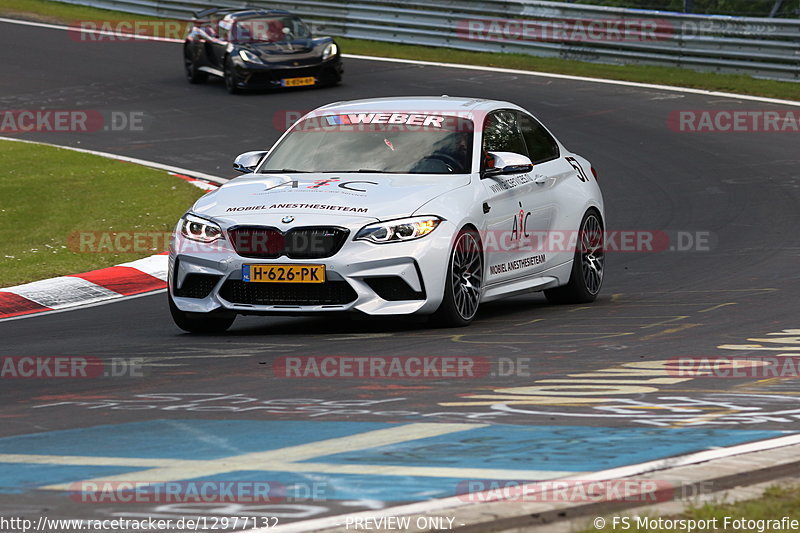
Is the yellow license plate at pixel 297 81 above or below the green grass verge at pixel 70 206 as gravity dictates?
below

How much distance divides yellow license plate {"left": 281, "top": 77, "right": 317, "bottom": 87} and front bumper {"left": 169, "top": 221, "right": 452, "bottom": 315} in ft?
53.9

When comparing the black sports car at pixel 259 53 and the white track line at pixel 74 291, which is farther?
the black sports car at pixel 259 53

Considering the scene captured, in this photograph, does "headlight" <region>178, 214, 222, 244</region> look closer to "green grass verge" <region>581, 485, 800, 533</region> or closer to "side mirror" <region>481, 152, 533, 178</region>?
"side mirror" <region>481, 152, 533, 178</region>

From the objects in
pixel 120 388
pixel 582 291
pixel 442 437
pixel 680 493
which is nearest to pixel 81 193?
pixel 582 291

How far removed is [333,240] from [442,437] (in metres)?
3.42

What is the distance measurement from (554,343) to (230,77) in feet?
58.1

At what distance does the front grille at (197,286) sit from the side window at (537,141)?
9.32 feet

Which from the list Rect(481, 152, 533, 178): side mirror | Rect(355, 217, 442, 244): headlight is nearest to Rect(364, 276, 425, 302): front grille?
Rect(355, 217, 442, 244): headlight

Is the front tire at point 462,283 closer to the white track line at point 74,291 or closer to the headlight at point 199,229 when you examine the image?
the headlight at point 199,229

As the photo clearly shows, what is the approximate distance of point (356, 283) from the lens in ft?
31.4

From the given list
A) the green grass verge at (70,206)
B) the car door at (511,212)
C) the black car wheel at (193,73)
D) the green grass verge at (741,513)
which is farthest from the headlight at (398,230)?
the black car wheel at (193,73)

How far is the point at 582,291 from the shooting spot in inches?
459

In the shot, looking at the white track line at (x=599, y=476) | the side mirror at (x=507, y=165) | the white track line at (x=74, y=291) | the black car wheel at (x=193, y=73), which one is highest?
the white track line at (x=599, y=476)

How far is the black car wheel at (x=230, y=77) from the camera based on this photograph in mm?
26047
